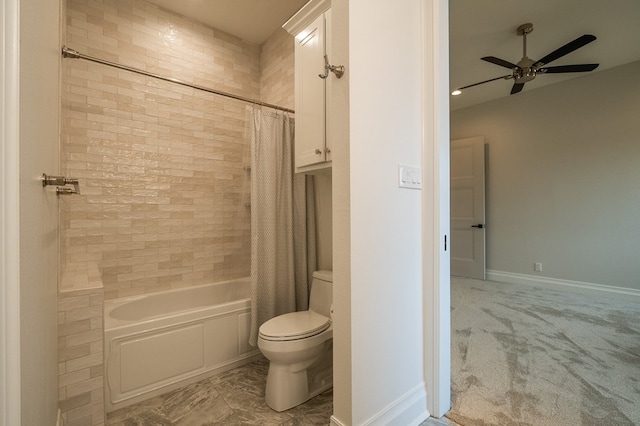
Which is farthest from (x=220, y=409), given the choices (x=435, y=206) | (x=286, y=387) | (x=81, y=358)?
(x=435, y=206)

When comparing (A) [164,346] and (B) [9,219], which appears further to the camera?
(A) [164,346]

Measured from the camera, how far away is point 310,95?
1.83m

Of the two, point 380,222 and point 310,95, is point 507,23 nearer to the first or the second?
point 310,95

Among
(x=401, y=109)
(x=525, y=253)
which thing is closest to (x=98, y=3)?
(x=401, y=109)

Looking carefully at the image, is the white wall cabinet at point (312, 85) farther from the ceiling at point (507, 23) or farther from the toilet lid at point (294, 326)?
the toilet lid at point (294, 326)

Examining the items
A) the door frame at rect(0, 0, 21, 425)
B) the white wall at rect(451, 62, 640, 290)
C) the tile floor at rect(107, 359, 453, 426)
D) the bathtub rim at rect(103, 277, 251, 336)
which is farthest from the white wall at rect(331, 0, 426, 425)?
the white wall at rect(451, 62, 640, 290)

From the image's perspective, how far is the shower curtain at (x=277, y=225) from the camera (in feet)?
6.79

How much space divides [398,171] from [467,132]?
392 cm

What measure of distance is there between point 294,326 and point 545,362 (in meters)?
1.76

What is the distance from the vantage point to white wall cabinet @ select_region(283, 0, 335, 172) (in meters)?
1.70

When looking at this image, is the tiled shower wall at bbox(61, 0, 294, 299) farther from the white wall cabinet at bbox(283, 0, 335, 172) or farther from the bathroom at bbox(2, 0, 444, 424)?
the bathroom at bbox(2, 0, 444, 424)

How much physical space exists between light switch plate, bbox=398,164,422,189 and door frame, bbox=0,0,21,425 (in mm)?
1234

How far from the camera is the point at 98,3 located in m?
2.14

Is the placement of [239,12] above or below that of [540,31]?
above
